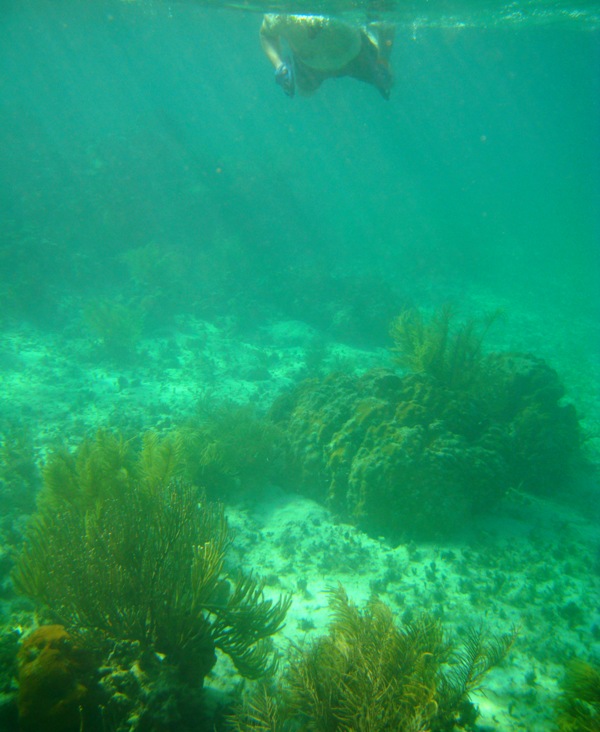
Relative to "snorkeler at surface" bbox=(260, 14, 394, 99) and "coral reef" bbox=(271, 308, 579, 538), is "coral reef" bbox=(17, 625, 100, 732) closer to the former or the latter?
"coral reef" bbox=(271, 308, 579, 538)

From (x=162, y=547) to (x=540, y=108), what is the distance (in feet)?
221

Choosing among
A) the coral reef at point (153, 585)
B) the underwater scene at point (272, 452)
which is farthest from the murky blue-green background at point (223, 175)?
the coral reef at point (153, 585)

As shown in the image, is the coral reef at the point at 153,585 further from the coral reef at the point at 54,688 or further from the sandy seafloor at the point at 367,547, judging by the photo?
the sandy seafloor at the point at 367,547

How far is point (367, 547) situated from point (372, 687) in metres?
2.77

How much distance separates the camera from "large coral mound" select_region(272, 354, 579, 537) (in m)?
5.63

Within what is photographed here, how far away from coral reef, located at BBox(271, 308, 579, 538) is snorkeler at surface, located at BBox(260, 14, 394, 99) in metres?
6.01

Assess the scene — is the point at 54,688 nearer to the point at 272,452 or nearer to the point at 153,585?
the point at 153,585

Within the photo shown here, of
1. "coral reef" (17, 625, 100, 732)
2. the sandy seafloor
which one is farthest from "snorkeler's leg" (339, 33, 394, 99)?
"coral reef" (17, 625, 100, 732)

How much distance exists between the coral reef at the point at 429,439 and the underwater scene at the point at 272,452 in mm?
46

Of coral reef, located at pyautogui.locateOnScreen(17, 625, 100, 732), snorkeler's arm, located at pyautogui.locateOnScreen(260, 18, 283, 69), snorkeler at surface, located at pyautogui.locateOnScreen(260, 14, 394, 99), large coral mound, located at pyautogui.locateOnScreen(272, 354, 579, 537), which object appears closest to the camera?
coral reef, located at pyautogui.locateOnScreen(17, 625, 100, 732)

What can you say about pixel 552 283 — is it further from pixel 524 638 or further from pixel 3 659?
pixel 3 659

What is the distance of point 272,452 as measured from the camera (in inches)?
288

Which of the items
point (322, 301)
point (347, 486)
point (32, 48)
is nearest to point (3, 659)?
point (347, 486)

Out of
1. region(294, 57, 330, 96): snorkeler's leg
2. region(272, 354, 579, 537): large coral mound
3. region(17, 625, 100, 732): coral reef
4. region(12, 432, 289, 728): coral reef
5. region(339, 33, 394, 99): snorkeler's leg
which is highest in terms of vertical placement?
region(339, 33, 394, 99): snorkeler's leg
